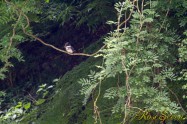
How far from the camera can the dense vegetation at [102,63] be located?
2947 mm

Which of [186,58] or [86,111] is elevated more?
[186,58]

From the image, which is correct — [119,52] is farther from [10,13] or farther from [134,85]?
[10,13]

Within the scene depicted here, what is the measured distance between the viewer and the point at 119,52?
2.90 metres

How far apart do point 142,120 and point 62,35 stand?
3.28 meters

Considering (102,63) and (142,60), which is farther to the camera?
(102,63)

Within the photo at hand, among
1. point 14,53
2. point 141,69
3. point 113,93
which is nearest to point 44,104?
point 14,53

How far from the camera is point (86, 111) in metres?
3.80

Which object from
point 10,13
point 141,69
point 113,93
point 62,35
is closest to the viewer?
point 141,69

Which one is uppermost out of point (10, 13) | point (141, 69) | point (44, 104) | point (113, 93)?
point (10, 13)

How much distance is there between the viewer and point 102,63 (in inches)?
131

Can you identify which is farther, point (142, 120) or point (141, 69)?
point (142, 120)

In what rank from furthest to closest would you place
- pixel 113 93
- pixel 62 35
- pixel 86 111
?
1. pixel 62 35
2. pixel 86 111
3. pixel 113 93

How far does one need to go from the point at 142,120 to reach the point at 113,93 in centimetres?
38

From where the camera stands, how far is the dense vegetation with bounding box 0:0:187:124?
2.95 m
